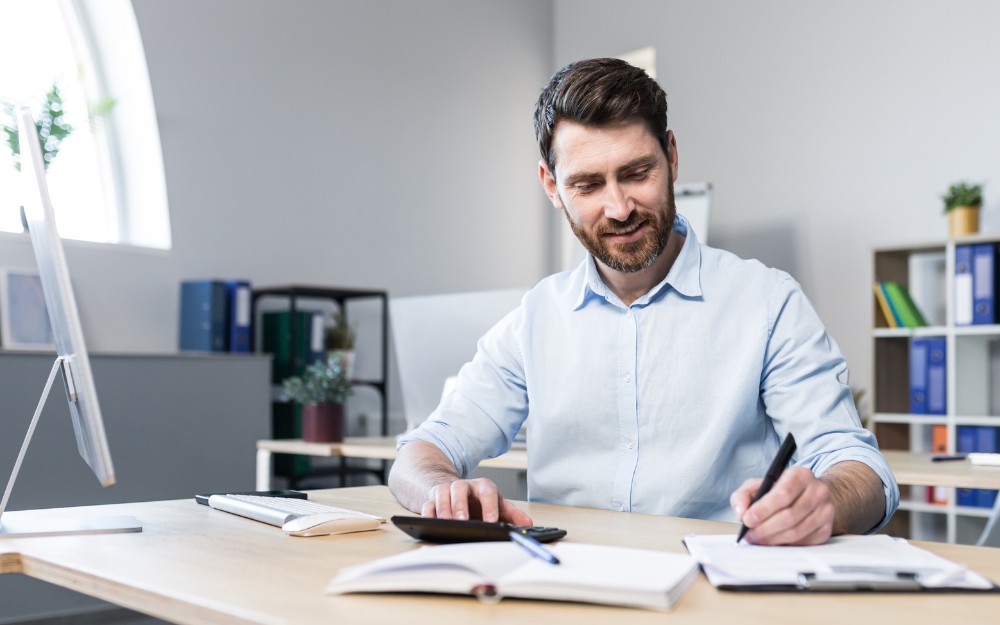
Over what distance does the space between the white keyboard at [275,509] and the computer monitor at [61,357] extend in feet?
0.51

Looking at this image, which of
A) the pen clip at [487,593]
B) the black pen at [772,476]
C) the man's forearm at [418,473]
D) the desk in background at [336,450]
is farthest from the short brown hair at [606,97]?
the desk in background at [336,450]

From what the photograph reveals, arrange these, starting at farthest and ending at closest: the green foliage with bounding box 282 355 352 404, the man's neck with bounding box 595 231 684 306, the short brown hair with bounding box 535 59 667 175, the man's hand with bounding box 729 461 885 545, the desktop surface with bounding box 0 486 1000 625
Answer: the green foliage with bounding box 282 355 352 404
the man's neck with bounding box 595 231 684 306
the short brown hair with bounding box 535 59 667 175
the man's hand with bounding box 729 461 885 545
the desktop surface with bounding box 0 486 1000 625

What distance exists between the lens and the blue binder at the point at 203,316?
423 centimetres

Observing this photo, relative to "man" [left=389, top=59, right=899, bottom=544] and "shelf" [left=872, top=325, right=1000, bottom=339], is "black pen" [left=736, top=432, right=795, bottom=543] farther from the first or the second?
"shelf" [left=872, top=325, right=1000, bottom=339]

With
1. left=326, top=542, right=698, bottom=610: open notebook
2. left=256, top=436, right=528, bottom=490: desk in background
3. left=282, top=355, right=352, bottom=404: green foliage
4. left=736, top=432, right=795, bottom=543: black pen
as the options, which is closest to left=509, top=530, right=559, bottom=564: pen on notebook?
left=326, top=542, right=698, bottom=610: open notebook

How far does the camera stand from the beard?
1.61 m

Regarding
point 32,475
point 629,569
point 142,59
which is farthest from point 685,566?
point 142,59

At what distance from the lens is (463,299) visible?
304cm

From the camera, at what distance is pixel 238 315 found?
431cm

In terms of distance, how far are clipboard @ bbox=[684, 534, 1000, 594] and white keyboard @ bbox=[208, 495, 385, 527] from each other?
0.55m

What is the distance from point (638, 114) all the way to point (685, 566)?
880mm

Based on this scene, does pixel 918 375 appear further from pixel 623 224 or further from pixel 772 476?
pixel 772 476

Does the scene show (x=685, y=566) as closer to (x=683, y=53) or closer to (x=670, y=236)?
(x=670, y=236)

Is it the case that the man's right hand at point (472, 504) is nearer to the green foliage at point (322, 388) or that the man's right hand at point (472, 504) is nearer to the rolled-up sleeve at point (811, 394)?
the rolled-up sleeve at point (811, 394)
